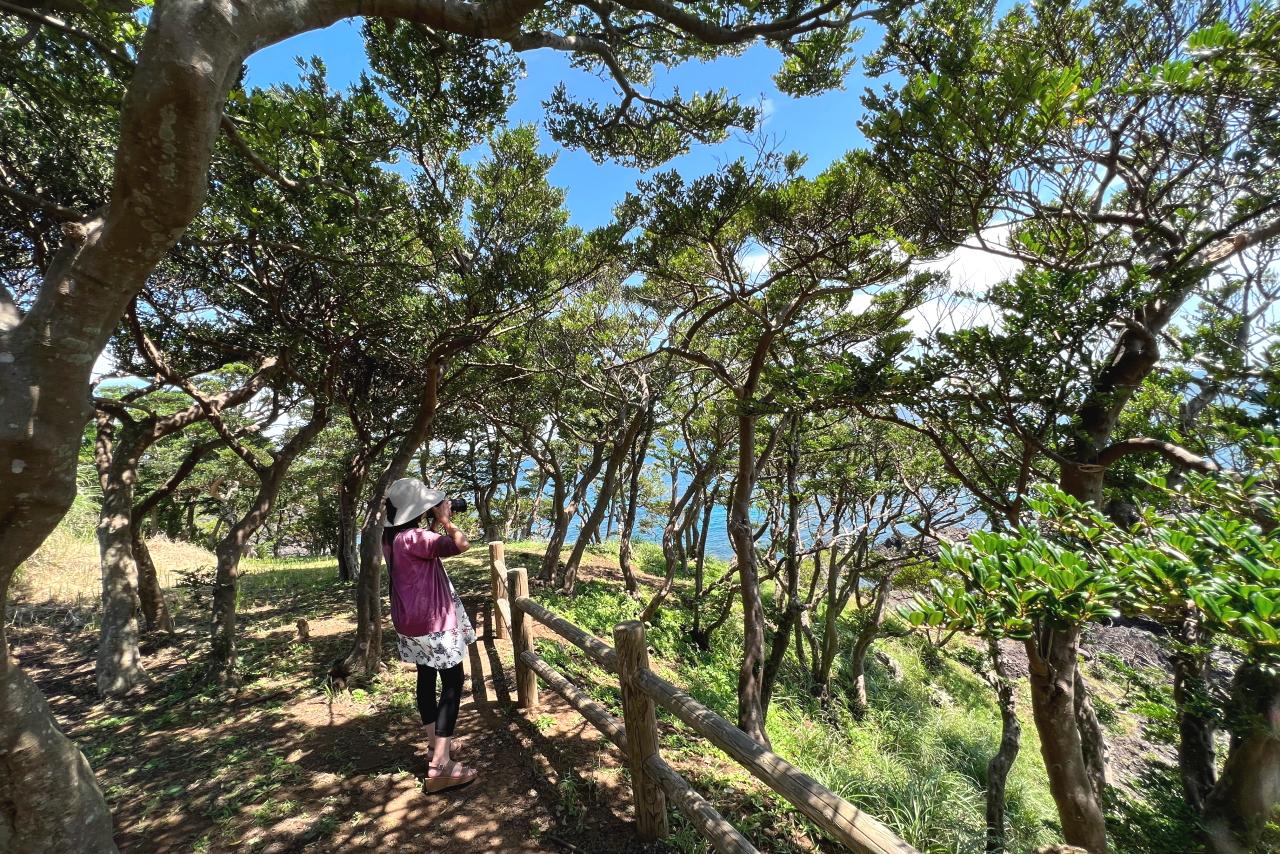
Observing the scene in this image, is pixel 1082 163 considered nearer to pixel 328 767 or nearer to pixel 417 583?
pixel 417 583

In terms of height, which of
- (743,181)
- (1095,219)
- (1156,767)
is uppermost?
(743,181)

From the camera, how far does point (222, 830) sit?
332 cm

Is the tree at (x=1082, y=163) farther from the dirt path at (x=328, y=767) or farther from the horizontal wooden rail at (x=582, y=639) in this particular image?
the dirt path at (x=328, y=767)

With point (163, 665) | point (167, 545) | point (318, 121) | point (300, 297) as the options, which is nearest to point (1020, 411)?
point (318, 121)

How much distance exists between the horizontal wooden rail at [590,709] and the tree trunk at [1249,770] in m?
4.54

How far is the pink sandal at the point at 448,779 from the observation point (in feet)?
12.0

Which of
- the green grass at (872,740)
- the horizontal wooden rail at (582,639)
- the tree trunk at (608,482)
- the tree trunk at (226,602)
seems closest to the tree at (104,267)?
the horizontal wooden rail at (582,639)

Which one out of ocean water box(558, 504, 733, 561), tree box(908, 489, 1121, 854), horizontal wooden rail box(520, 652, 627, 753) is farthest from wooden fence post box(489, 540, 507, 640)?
ocean water box(558, 504, 733, 561)

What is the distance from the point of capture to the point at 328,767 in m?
4.03

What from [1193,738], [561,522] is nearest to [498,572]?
[561,522]

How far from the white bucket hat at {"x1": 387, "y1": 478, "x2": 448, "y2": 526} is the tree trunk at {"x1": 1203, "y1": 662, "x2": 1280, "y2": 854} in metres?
6.03

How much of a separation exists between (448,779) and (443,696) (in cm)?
56

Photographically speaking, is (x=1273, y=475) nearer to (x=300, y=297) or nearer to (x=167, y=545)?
(x=300, y=297)

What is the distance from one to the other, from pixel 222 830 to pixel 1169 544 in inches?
198
